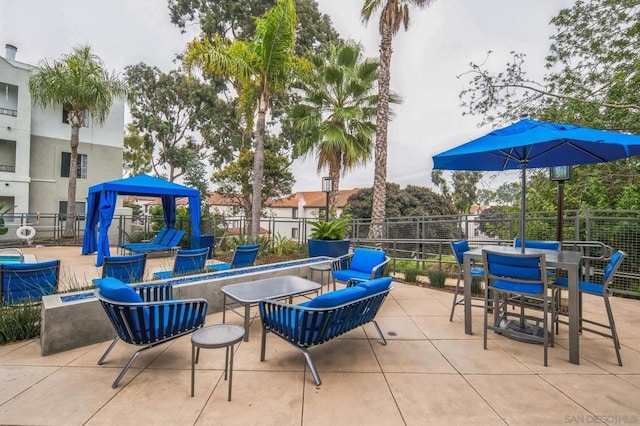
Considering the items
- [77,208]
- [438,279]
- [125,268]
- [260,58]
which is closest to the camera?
[125,268]

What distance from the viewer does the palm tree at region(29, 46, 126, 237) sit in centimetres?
1081

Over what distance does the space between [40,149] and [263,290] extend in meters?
16.0

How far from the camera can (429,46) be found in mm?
9148

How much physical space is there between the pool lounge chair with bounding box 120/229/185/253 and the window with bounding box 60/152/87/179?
28.9ft

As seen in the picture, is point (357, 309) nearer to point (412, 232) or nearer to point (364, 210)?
point (412, 232)

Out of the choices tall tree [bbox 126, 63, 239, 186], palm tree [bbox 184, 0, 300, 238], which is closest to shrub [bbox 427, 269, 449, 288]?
palm tree [bbox 184, 0, 300, 238]

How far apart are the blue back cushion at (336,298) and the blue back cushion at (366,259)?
6.71ft

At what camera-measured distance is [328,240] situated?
6.45m

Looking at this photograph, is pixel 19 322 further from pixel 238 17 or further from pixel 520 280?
pixel 238 17

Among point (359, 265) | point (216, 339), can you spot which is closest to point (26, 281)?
point (216, 339)

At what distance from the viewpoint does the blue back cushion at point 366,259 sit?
181 inches

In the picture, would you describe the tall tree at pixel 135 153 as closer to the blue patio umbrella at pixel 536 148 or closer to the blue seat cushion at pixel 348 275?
the blue seat cushion at pixel 348 275

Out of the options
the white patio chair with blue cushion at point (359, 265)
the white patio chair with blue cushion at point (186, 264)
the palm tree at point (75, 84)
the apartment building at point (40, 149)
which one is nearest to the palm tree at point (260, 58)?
the white patio chair with blue cushion at point (186, 264)

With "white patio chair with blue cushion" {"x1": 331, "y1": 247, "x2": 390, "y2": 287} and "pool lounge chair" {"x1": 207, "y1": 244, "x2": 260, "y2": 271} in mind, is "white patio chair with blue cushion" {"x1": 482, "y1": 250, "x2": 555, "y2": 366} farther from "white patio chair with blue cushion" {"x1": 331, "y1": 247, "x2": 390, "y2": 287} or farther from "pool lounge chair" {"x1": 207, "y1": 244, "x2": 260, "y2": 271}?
"pool lounge chair" {"x1": 207, "y1": 244, "x2": 260, "y2": 271}
